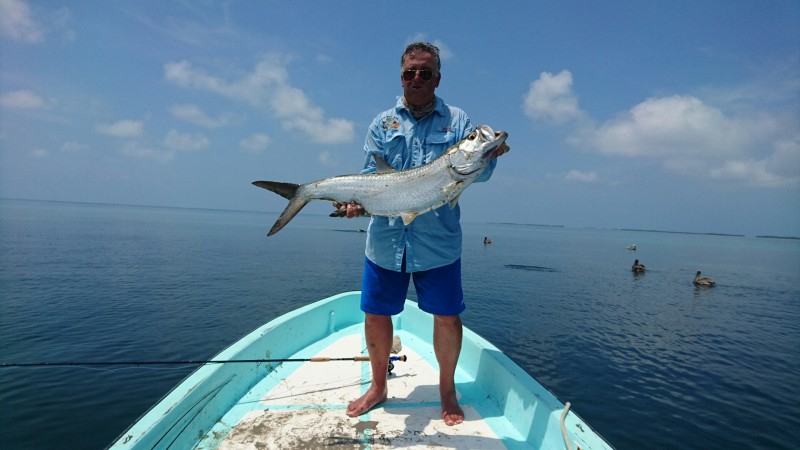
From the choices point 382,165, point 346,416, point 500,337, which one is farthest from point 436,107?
point 500,337

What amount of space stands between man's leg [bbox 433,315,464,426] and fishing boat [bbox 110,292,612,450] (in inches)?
4.4

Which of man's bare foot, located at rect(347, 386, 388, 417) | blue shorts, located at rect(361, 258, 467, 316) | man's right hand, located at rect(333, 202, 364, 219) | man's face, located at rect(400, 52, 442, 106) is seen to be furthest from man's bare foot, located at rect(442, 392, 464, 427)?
man's face, located at rect(400, 52, 442, 106)

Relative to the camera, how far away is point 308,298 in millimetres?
18875

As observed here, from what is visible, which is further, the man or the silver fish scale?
the man

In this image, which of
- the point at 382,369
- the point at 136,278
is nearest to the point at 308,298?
the point at 136,278

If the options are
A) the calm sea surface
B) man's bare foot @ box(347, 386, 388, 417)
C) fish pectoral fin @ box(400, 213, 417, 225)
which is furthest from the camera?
the calm sea surface

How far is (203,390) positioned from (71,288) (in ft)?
60.9

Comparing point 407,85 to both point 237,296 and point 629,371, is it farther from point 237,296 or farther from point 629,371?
point 237,296

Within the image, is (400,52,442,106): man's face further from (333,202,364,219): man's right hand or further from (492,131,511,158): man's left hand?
(333,202,364,219): man's right hand

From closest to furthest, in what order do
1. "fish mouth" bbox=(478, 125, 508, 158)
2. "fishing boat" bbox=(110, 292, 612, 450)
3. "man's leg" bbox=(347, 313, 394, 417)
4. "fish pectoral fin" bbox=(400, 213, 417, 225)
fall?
"fish mouth" bbox=(478, 125, 508, 158) < "fishing boat" bbox=(110, 292, 612, 450) < "fish pectoral fin" bbox=(400, 213, 417, 225) < "man's leg" bbox=(347, 313, 394, 417)

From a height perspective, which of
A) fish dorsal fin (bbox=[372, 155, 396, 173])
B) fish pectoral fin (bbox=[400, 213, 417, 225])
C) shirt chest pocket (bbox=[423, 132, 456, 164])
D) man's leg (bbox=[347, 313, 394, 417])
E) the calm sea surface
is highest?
shirt chest pocket (bbox=[423, 132, 456, 164])

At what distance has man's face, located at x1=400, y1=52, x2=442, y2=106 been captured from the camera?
3.61 m

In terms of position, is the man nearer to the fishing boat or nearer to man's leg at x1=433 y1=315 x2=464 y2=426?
man's leg at x1=433 y1=315 x2=464 y2=426

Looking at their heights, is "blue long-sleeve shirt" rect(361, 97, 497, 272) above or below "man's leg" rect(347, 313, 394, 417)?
above
